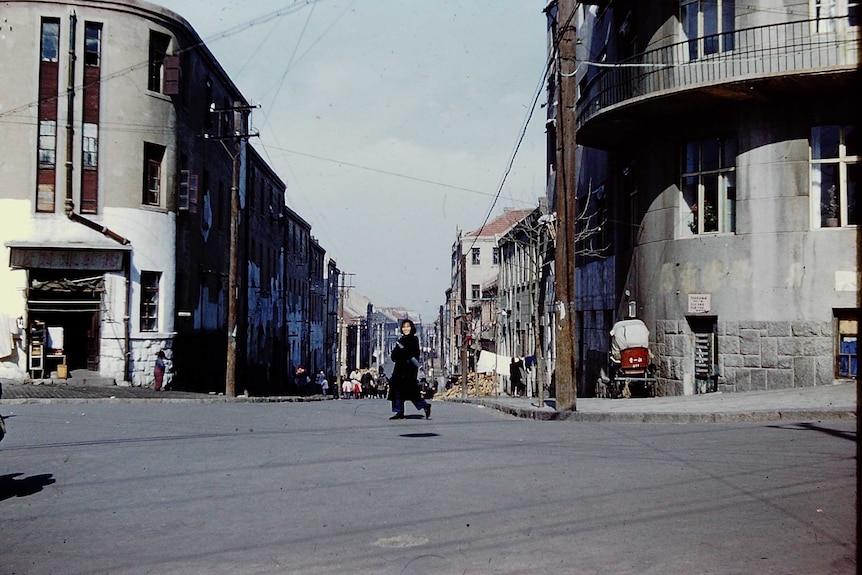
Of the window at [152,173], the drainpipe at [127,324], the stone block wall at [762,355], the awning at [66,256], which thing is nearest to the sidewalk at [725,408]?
the stone block wall at [762,355]

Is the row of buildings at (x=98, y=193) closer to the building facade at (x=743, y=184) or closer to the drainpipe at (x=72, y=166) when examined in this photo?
the drainpipe at (x=72, y=166)

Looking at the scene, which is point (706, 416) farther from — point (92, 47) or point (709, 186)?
point (92, 47)

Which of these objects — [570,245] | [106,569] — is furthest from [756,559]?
[570,245]

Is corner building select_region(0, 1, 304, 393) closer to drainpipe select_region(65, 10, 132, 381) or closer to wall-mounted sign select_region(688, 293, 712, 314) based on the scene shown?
drainpipe select_region(65, 10, 132, 381)

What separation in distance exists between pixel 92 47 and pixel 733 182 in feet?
69.2

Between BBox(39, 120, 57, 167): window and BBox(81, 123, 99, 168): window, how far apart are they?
2.91 ft

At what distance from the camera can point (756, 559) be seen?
5.84 m

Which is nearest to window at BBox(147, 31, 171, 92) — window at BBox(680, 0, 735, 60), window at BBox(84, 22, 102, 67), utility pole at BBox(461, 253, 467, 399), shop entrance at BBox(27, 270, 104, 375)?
window at BBox(84, 22, 102, 67)

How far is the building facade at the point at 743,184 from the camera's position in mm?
19531

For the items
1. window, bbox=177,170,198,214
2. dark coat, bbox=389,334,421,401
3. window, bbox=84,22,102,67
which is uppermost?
window, bbox=84,22,102,67

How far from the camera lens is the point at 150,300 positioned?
100 feet

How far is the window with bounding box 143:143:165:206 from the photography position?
30.9 meters

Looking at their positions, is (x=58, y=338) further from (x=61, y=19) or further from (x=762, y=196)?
(x=762, y=196)

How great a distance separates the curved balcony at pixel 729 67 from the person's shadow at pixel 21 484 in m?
16.4
